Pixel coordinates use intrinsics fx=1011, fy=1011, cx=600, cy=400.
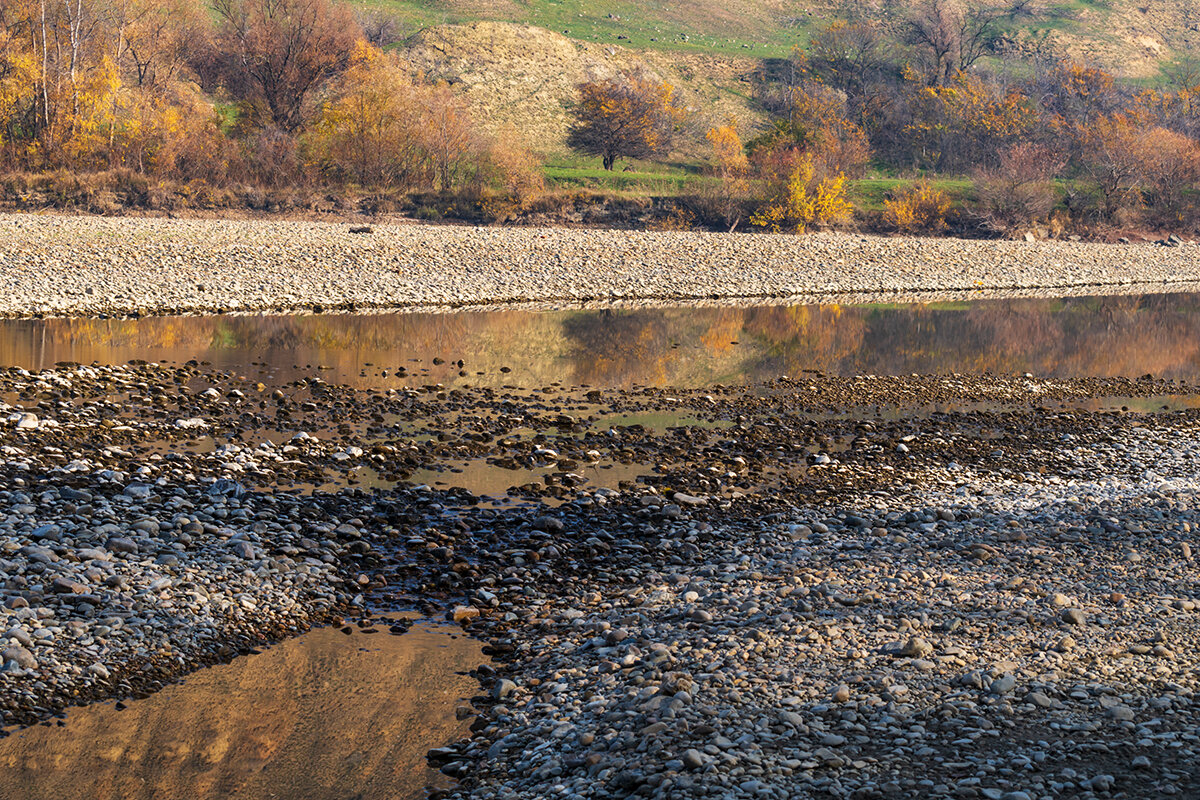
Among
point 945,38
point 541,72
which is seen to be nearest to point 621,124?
point 541,72

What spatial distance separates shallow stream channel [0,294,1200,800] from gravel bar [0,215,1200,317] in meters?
2.68

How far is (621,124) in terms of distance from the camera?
2744 inches

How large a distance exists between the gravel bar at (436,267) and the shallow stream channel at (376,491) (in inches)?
106

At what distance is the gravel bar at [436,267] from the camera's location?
91.1 feet

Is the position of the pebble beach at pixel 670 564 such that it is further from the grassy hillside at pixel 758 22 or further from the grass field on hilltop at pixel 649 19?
the grass field on hilltop at pixel 649 19

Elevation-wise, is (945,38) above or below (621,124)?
above

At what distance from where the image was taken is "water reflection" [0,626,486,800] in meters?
6.58

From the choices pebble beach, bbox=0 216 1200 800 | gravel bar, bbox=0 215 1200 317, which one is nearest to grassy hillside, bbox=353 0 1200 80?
gravel bar, bbox=0 215 1200 317

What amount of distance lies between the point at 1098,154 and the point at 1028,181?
13.5 meters

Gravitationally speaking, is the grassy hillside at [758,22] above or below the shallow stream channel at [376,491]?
above

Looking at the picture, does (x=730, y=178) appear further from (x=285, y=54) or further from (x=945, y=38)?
(x=945, y=38)

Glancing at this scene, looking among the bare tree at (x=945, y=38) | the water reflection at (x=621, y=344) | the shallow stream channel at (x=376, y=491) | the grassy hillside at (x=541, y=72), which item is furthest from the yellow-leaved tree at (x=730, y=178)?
the bare tree at (x=945, y=38)

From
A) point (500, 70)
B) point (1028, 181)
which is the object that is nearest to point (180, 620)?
point (1028, 181)

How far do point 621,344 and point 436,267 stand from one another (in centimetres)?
1077
